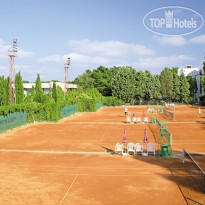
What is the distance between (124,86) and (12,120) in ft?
179

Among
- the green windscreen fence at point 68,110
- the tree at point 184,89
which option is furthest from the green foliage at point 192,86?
the green windscreen fence at point 68,110

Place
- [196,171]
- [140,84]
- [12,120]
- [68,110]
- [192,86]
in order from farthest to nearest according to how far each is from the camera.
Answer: [192,86]
[140,84]
[68,110]
[12,120]
[196,171]

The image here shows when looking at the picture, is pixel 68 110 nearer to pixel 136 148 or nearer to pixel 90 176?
pixel 136 148

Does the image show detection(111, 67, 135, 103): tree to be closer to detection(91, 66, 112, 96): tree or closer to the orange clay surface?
detection(91, 66, 112, 96): tree

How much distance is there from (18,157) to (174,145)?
37.4ft

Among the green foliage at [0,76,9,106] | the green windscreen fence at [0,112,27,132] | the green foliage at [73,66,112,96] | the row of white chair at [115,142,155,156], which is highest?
the green foliage at [73,66,112,96]

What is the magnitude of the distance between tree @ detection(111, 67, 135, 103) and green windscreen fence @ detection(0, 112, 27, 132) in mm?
50376

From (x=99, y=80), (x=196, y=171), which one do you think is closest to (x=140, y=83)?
(x=99, y=80)

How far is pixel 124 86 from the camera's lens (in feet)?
271

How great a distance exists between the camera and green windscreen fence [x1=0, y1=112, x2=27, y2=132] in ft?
95.0

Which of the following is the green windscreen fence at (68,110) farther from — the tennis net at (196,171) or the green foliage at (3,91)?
the tennis net at (196,171)

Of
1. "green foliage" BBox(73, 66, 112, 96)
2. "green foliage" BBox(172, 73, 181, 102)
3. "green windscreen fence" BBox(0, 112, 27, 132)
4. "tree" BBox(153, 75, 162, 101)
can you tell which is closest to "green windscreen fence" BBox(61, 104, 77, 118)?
"green windscreen fence" BBox(0, 112, 27, 132)

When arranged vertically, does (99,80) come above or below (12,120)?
above

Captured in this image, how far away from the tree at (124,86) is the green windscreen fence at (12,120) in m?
50.4
